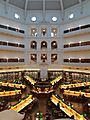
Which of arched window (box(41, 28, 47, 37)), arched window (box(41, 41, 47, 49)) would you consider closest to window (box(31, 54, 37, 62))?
arched window (box(41, 41, 47, 49))

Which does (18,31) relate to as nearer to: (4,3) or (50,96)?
(4,3)

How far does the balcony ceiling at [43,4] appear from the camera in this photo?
31.1 meters

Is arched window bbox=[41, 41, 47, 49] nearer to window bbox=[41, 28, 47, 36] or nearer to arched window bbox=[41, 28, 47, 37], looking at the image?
arched window bbox=[41, 28, 47, 37]

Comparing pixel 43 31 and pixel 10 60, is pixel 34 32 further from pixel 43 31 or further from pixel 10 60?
pixel 10 60

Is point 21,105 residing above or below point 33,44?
below

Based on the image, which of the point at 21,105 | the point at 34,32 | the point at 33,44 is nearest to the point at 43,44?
the point at 33,44

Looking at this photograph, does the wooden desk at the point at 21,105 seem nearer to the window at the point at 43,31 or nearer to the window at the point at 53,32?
the window at the point at 43,31

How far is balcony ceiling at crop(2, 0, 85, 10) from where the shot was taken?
31119 millimetres

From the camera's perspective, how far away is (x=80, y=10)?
29531mm

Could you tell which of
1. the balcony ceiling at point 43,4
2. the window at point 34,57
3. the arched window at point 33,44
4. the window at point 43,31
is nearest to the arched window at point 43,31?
the window at point 43,31

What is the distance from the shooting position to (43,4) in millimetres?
31656

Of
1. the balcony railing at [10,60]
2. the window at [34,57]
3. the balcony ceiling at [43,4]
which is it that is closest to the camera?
the balcony railing at [10,60]

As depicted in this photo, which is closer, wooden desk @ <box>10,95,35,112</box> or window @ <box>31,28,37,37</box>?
wooden desk @ <box>10,95,35,112</box>

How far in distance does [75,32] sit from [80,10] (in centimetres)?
341
